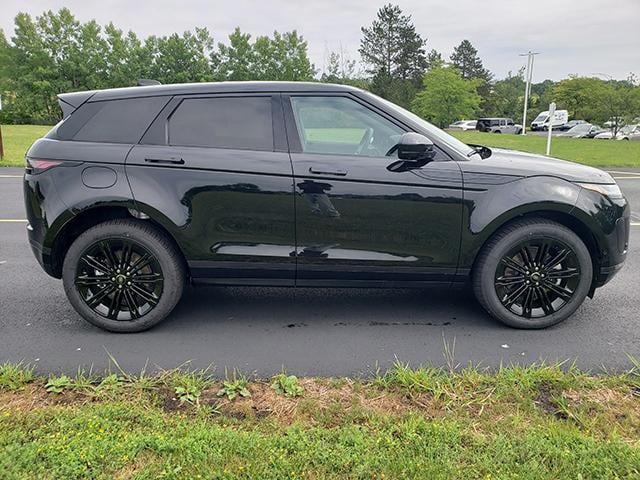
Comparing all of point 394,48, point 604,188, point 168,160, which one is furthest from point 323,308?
point 394,48

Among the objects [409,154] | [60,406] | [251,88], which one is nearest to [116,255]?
[60,406]

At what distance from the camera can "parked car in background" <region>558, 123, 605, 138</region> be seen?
4228cm

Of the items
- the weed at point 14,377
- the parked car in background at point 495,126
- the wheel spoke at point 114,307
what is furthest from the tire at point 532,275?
the parked car in background at point 495,126

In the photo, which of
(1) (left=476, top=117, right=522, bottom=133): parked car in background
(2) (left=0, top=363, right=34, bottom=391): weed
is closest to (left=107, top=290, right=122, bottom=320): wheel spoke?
(2) (left=0, top=363, right=34, bottom=391): weed

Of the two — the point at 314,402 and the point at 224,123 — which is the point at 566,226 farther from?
the point at 224,123

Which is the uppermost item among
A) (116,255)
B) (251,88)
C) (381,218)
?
(251,88)

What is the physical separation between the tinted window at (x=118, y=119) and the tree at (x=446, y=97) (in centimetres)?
4047

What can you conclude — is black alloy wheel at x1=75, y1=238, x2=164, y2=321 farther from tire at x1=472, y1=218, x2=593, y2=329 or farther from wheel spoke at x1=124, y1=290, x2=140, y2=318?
tire at x1=472, y1=218, x2=593, y2=329

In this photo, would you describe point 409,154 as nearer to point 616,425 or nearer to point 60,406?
point 616,425

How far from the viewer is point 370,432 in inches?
95.0

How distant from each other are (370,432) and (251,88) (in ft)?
8.04

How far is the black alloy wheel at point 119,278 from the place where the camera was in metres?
3.51

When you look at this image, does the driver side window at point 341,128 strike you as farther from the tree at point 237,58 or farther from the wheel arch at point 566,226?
the tree at point 237,58

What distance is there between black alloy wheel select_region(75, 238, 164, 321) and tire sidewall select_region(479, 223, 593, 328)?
7.58 feet
